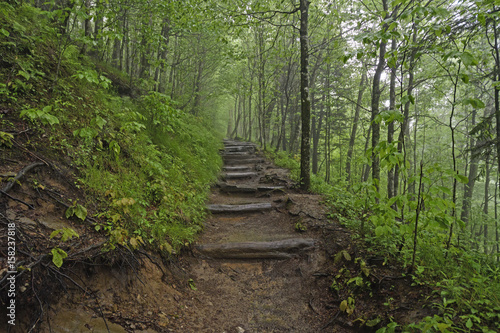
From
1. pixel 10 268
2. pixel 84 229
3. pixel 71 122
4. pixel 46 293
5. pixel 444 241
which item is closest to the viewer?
pixel 10 268

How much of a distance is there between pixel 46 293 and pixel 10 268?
35cm

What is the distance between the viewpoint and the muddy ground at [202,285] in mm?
2137

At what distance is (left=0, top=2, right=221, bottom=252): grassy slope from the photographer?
3389 mm

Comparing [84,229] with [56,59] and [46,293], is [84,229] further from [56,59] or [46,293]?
[56,59]

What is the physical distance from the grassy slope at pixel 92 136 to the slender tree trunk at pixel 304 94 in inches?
141

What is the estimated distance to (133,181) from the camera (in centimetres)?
448

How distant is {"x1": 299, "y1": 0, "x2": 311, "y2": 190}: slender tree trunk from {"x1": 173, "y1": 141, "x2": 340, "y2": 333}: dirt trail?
2.53 ft

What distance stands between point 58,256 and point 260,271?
3.32 metres

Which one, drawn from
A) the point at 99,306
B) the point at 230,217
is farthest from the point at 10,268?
the point at 230,217

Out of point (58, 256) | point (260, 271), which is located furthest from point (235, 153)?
point (58, 256)

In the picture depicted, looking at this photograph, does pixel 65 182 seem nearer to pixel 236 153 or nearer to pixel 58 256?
pixel 58 256

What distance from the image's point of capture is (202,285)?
13.0ft

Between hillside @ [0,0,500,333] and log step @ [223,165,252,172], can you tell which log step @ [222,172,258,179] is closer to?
log step @ [223,165,252,172]

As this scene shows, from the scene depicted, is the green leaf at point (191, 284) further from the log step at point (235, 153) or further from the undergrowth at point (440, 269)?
the log step at point (235, 153)
